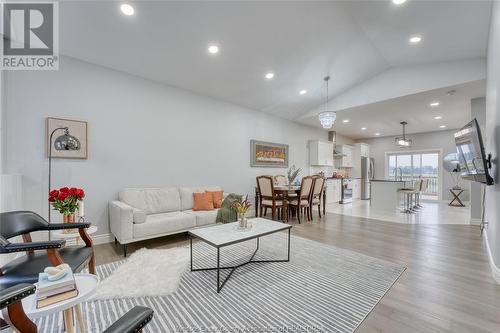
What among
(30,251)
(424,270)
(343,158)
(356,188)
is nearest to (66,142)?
(30,251)

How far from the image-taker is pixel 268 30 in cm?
353

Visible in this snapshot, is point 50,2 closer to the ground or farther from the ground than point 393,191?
farther from the ground

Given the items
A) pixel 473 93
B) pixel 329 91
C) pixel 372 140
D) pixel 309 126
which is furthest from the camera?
pixel 372 140

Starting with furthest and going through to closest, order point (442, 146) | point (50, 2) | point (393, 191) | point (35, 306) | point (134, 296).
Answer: point (442, 146) → point (393, 191) → point (50, 2) → point (134, 296) → point (35, 306)

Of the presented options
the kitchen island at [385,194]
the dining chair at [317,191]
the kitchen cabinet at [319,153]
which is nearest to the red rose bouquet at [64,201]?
the dining chair at [317,191]

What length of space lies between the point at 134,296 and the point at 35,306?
1.13 meters

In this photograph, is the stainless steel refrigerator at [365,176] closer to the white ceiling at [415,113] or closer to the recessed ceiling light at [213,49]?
the white ceiling at [415,113]

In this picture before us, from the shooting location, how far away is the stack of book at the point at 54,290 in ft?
3.40

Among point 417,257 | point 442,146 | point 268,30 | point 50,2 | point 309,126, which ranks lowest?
point 417,257

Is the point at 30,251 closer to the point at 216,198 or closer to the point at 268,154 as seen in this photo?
the point at 216,198

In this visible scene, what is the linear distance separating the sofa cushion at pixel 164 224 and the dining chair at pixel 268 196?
6.31 feet

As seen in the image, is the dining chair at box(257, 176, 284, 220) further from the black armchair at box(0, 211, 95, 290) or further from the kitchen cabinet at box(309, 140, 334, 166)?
the black armchair at box(0, 211, 95, 290)

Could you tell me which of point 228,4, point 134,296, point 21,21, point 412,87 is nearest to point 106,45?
point 21,21

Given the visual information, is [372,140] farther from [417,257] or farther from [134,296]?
[134,296]
